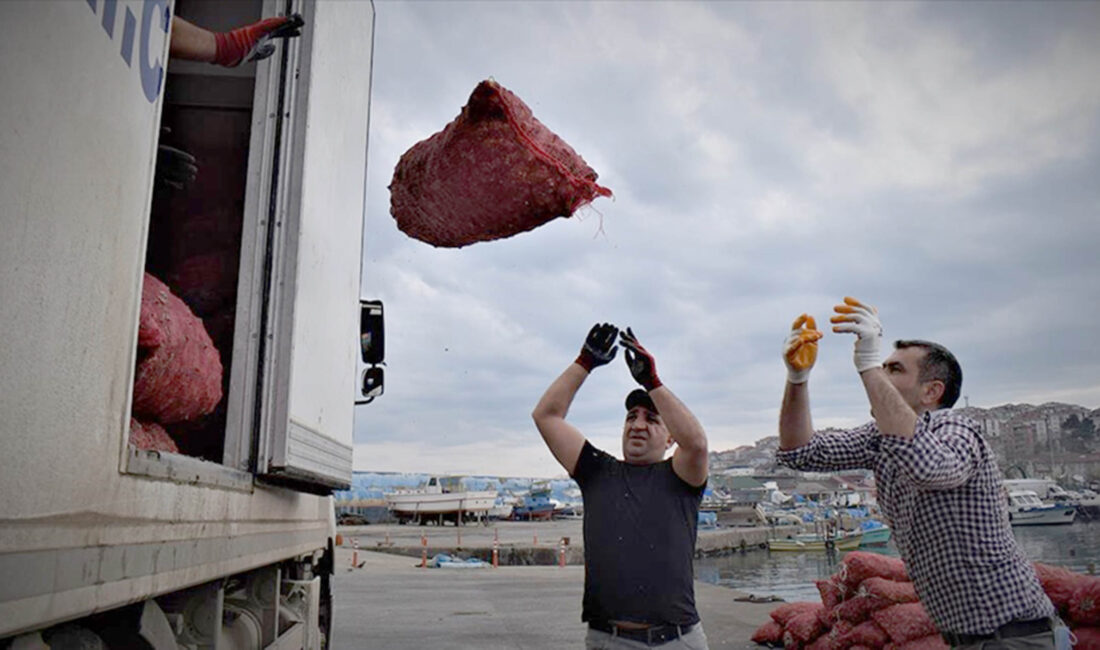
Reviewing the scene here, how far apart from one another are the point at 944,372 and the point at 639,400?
1.27m

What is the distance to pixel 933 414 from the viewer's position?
9.52 feet

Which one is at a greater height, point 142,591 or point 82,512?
point 82,512

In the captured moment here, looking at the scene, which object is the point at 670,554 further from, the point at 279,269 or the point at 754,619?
the point at 754,619

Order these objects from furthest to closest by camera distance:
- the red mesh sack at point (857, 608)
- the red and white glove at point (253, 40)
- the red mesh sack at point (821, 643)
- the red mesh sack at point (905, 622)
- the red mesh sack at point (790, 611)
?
the red mesh sack at point (790, 611), the red mesh sack at point (821, 643), the red mesh sack at point (857, 608), the red mesh sack at point (905, 622), the red and white glove at point (253, 40)

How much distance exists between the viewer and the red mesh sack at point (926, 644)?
5.79 meters

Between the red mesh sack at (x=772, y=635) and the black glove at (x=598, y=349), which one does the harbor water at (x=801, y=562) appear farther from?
the black glove at (x=598, y=349)

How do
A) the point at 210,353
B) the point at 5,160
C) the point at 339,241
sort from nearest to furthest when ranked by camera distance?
the point at 5,160
the point at 210,353
the point at 339,241

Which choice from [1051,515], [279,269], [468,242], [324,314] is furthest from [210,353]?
[1051,515]

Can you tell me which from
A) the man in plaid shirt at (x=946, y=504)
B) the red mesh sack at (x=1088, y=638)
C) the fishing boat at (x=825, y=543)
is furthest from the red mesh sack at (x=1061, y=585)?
the fishing boat at (x=825, y=543)

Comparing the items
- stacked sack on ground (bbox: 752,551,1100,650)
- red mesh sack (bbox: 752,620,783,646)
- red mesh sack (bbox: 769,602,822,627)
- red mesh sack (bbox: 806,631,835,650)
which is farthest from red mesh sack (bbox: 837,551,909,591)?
red mesh sack (bbox: 752,620,783,646)

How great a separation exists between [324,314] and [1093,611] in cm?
502

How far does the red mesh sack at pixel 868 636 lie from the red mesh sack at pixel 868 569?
A: 1.24ft

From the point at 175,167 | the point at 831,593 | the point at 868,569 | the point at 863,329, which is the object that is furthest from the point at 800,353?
the point at 831,593

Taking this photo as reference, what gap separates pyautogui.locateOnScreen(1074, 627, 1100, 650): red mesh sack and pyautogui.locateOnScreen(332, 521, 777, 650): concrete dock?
3648mm
